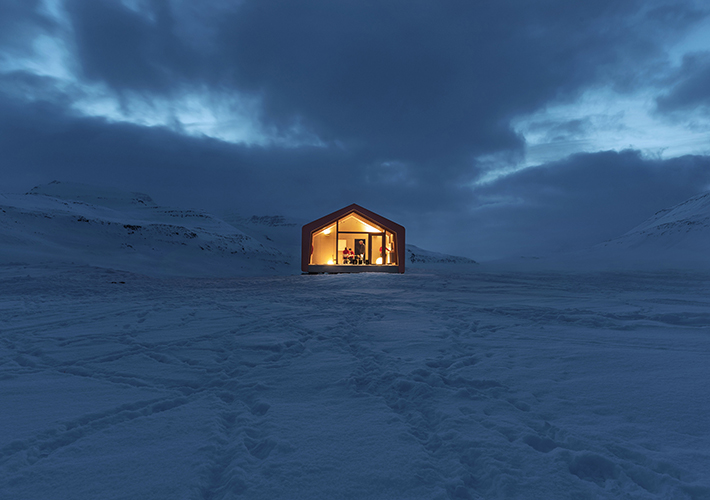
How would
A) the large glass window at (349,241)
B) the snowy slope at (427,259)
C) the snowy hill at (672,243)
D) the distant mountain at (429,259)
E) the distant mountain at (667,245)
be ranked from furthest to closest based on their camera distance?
the distant mountain at (429,259), the snowy slope at (427,259), the snowy hill at (672,243), the distant mountain at (667,245), the large glass window at (349,241)

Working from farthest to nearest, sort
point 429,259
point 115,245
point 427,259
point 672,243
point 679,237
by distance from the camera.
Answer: point 429,259
point 427,259
point 679,237
point 672,243
point 115,245

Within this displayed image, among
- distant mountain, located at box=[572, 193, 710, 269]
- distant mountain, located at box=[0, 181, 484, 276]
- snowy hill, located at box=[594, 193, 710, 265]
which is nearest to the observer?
Result: distant mountain, located at box=[0, 181, 484, 276]

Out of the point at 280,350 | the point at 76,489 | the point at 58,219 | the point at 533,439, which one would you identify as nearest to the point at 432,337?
the point at 280,350

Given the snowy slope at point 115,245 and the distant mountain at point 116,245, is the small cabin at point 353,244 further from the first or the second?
the snowy slope at point 115,245

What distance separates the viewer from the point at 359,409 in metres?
2.56

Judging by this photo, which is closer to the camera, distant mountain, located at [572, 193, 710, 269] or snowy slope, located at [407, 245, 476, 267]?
distant mountain, located at [572, 193, 710, 269]

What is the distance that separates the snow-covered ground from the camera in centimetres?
176

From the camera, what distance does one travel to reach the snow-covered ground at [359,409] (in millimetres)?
1762

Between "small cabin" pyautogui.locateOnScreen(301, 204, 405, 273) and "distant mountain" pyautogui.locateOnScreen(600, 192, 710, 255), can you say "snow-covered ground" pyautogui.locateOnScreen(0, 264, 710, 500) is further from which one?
"distant mountain" pyautogui.locateOnScreen(600, 192, 710, 255)

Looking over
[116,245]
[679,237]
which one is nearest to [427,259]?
[679,237]

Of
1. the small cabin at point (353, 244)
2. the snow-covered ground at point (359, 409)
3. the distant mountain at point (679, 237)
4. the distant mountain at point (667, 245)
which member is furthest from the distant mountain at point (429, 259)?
the snow-covered ground at point (359, 409)

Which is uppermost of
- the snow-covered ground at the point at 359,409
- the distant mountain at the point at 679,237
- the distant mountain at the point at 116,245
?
the distant mountain at the point at 679,237

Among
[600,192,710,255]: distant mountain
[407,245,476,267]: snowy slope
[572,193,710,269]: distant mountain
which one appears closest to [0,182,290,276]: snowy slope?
[407,245,476,267]: snowy slope

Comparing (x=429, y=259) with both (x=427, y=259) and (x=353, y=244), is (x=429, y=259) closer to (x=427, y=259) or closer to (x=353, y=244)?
(x=427, y=259)
